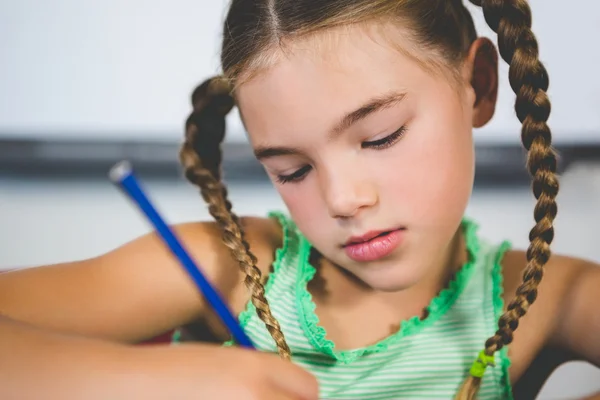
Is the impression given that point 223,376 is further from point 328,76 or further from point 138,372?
point 328,76

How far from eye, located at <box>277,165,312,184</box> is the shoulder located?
230 millimetres

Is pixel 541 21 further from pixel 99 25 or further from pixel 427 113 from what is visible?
pixel 99 25

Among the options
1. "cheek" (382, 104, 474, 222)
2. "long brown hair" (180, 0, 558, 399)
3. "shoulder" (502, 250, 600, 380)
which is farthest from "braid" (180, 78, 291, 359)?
"shoulder" (502, 250, 600, 380)

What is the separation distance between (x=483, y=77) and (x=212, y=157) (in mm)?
235

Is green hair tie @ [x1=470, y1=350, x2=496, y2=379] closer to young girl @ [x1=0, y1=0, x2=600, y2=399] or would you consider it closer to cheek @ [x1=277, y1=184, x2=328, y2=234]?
young girl @ [x1=0, y1=0, x2=600, y2=399]

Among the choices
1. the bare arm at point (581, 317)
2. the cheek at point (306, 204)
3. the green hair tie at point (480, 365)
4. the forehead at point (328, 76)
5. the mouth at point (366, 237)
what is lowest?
the bare arm at point (581, 317)

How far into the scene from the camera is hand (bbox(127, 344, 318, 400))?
1.00ft

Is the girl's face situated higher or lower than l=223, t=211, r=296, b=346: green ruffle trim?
higher

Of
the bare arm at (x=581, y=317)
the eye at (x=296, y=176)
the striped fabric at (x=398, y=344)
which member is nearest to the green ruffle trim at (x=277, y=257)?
the striped fabric at (x=398, y=344)

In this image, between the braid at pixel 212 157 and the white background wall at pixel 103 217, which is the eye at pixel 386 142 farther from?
the white background wall at pixel 103 217

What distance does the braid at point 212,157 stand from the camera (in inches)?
18.9

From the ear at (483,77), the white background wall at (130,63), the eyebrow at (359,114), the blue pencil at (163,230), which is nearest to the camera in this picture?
the blue pencil at (163,230)

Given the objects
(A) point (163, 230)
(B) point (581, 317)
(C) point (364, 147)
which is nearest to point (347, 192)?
(C) point (364, 147)

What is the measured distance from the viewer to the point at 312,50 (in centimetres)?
40
